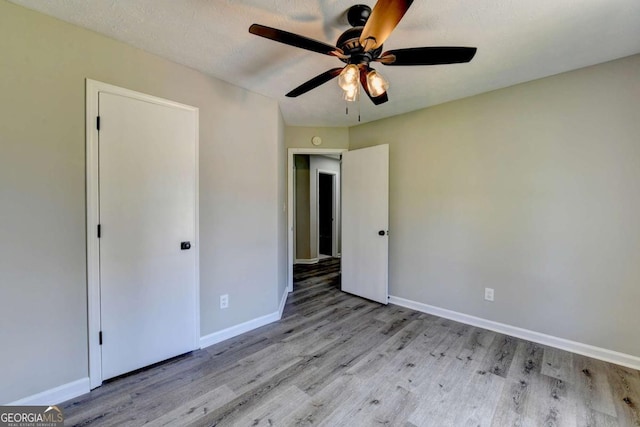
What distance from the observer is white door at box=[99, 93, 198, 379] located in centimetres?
178

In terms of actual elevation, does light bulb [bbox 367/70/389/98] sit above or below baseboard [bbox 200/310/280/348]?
above

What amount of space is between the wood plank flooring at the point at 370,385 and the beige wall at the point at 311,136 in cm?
241

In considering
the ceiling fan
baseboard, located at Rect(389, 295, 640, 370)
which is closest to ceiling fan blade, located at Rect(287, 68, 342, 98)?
the ceiling fan

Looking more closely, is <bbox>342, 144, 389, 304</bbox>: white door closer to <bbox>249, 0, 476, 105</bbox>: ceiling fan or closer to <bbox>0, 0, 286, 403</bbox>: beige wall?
<bbox>249, 0, 476, 105</bbox>: ceiling fan

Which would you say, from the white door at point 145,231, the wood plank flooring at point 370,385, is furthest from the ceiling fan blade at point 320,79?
the wood plank flooring at point 370,385

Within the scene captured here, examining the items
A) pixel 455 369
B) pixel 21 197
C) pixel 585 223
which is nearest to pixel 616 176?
pixel 585 223

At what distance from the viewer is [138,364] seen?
1.92 metres

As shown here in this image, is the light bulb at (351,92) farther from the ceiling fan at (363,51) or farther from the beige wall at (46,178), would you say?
the beige wall at (46,178)

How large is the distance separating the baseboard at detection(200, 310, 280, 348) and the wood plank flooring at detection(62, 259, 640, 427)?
0.24ft

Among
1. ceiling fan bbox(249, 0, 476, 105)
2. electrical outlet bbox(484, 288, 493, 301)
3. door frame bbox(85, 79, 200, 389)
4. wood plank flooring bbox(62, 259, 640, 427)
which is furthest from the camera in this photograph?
electrical outlet bbox(484, 288, 493, 301)

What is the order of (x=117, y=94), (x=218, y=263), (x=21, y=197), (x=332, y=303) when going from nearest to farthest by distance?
1. (x=21, y=197)
2. (x=117, y=94)
3. (x=218, y=263)
4. (x=332, y=303)

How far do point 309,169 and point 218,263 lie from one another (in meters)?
3.54

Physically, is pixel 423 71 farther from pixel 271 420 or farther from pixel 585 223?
pixel 271 420

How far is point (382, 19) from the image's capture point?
3.53 ft
